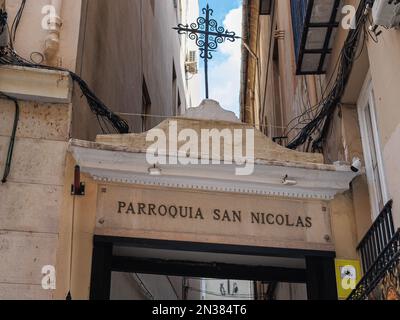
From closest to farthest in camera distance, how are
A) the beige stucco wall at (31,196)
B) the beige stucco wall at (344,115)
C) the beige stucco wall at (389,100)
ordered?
the beige stucco wall at (389,100)
the beige stucco wall at (31,196)
the beige stucco wall at (344,115)

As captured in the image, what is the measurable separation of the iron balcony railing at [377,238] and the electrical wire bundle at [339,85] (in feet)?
7.57

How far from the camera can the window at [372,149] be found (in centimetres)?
927

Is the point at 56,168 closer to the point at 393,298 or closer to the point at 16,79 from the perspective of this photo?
the point at 16,79

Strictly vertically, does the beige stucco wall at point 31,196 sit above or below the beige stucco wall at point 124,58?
below

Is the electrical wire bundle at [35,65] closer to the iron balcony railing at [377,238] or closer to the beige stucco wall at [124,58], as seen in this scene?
the beige stucco wall at [124,58]

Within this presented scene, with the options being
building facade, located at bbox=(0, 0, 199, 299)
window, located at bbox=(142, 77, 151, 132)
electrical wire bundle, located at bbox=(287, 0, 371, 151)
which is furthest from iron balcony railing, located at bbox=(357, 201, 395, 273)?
window, located at bbox=(142, 77, 151, 132)

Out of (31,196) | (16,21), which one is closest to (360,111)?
(31,196)

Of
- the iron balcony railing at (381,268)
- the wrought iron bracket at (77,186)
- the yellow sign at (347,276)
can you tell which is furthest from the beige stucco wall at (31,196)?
the yellow sign at (347,276)

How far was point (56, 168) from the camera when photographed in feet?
29.1

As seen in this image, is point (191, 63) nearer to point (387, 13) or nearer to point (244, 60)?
point (244, 60)

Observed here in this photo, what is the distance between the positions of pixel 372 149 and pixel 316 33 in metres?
2.18

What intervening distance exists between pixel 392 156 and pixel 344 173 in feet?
5.83
